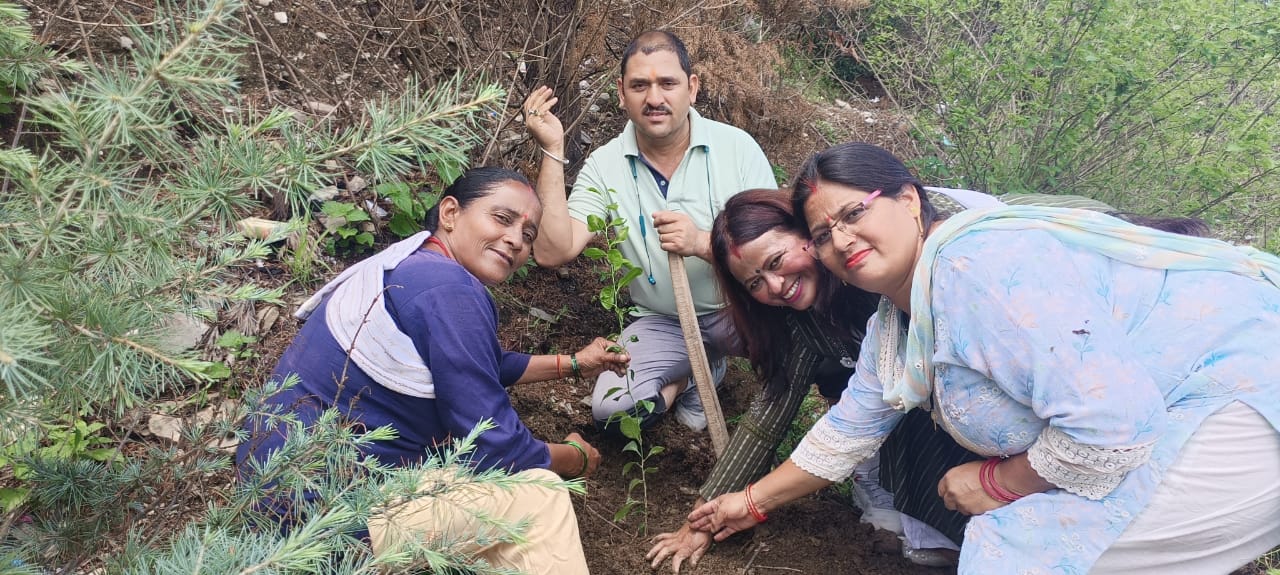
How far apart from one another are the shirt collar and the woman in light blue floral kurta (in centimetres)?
144

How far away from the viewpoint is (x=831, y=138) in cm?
567

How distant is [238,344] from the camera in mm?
3055

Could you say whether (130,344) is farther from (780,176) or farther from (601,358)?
(780,176)

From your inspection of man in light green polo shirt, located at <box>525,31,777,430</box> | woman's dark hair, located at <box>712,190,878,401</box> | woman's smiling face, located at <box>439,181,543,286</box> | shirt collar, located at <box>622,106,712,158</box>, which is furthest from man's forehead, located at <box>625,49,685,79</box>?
woman's smiling face, located at <box>439,181,543,286</box>

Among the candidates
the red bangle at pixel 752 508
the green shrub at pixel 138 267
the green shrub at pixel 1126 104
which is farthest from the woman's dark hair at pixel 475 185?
the green shrub at pixel 1126 104

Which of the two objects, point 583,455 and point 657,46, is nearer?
point 583,455

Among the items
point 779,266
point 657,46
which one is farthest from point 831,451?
point 657,46

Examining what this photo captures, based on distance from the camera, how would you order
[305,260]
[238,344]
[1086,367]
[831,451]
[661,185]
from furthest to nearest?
[661,185] < [305,260] < [238,344] < [831,451] < [1086,367]

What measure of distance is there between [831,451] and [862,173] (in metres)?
0.80

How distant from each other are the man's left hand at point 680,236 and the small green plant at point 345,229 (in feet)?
4.39

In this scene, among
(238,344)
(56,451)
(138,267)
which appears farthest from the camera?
(238,344)

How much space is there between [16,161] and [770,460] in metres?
2.37

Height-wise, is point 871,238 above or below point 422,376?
above

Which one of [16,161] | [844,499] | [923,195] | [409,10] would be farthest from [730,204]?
[16,161]
